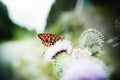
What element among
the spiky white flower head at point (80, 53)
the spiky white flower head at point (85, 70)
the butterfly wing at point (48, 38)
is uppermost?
the butterfly wing at point (48, 38)

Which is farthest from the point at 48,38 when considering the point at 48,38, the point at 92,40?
the point at 92,40

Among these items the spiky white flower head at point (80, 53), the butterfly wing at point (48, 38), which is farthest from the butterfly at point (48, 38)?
the spiky white flower head at point (80, 53)

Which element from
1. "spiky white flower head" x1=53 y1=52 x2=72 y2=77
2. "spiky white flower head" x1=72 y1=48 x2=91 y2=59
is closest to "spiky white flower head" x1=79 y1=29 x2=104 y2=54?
"spiky white flower head" x1=72 y1=48 x2=91 y2=59

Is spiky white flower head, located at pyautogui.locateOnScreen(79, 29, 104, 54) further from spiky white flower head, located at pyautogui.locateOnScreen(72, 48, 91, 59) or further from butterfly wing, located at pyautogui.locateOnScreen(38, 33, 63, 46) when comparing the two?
butterfly wing, located at pyautogui.locateOnScreen(38, 33, 63, 46)

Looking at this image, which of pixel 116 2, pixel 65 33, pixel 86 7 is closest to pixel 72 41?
pixel 65 33

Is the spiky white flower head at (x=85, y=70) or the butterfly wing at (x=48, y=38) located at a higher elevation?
the butterfly wing at (x=48, y=38)

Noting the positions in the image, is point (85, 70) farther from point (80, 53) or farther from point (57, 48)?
point (57, 48)

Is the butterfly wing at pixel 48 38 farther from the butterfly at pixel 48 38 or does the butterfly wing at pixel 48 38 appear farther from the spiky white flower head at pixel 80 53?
the spiky white flower head at pixel 80 53
